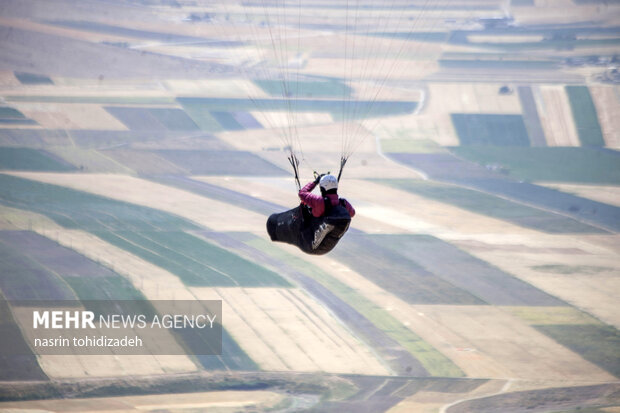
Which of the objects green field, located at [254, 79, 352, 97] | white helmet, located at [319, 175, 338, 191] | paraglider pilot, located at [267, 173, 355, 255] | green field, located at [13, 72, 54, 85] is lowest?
paraglider pilot, located at [267, 173, 355, 255]

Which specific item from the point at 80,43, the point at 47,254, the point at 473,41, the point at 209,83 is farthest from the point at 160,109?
the point at 473,41

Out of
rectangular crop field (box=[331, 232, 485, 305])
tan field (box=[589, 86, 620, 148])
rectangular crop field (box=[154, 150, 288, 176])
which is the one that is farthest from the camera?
tan field (box=[589, 86, 620, 148])

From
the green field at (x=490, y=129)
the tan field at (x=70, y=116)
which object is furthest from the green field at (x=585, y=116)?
the tan field at (x=70, y=116)

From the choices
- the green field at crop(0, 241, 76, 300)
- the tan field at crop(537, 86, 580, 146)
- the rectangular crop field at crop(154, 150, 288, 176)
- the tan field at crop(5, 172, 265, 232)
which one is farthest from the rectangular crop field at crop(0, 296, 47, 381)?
the tan field at crop(537, 86, 580, 146)

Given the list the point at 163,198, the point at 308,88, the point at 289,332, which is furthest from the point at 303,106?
the point at 289,332

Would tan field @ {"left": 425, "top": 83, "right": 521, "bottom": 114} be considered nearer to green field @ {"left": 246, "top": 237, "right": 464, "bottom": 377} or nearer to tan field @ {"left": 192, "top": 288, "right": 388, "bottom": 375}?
green field @ {"left": 246, "top": 237, "right": 464, "bottom": 377}

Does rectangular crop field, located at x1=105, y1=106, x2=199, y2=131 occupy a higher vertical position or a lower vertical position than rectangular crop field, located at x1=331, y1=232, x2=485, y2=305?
higher

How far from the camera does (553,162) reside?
90.2m

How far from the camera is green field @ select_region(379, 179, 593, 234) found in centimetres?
7081

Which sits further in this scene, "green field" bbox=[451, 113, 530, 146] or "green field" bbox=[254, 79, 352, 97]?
"green field" bbox=[254, 79, 352, 97]

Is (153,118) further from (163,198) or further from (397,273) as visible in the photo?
(397,273)

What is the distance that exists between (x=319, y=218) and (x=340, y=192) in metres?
50.0

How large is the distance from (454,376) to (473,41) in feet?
329

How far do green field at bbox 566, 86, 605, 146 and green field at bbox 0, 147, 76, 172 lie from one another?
51234 mm
